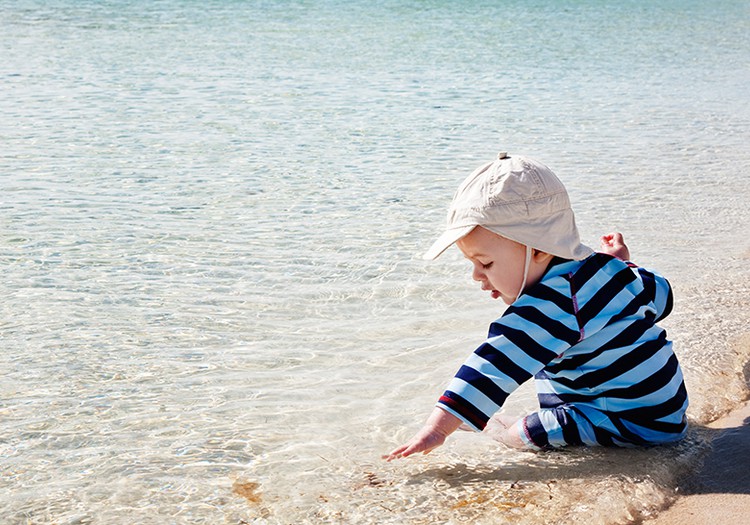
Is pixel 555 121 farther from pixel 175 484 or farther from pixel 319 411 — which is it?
pixel 175 484

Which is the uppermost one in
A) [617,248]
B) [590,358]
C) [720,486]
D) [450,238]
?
[450,238]

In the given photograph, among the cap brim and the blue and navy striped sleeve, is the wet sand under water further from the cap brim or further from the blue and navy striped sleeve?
the cap brim

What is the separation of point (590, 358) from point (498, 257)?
381 millimetres

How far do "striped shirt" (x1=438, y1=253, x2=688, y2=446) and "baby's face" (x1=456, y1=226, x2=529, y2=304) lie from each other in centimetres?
6

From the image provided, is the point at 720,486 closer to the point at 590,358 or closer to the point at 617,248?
the point at 590,358

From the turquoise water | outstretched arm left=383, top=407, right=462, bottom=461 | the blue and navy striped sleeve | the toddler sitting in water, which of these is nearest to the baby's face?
the toddler sitting in water

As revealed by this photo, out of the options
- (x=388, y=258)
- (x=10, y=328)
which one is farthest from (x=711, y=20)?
(x=10, y=328)

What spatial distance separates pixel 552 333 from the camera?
241 cm

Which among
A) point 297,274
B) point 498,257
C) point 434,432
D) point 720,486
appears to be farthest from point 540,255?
point 297,274

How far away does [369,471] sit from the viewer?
8.41 feet

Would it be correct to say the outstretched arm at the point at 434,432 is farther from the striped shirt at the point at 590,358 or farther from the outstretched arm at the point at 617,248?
the outstretched arm at the point at 617,248

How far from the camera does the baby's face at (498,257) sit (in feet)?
8.16

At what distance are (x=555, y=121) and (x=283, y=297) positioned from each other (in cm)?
501

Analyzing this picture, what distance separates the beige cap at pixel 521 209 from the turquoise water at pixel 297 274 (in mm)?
650
